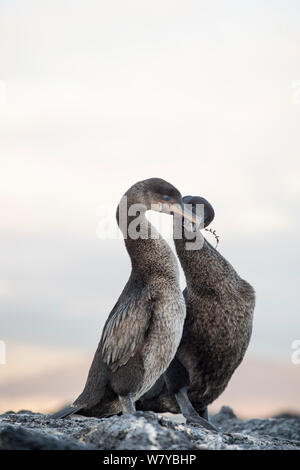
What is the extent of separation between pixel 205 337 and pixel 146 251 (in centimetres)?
152

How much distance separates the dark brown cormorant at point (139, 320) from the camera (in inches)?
342

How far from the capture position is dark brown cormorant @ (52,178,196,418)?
8.69 meters

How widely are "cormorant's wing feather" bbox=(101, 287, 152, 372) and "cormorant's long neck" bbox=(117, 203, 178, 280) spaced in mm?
268

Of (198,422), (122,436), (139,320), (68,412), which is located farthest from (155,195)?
(122,436)

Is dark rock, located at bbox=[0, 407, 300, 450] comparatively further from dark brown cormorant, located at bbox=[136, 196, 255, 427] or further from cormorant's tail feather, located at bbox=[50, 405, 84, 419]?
dark brown cormorant, located at bbox=[136, 196, 255, 427]

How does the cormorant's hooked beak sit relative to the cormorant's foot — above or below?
above

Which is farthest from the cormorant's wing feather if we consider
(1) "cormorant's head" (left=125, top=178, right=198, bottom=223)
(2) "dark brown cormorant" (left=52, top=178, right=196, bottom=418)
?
(1) "cormorant's head" (left=125, top=178, right=198, bottom=223)

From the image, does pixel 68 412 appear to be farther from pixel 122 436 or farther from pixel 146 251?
pixel 122 436

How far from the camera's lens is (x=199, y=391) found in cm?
1006

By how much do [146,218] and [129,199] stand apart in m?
0.29

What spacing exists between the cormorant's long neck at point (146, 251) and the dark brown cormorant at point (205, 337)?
100cm

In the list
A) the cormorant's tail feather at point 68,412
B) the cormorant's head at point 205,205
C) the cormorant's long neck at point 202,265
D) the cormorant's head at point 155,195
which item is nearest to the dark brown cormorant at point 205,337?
the cormorant's long neck at point 202,265
